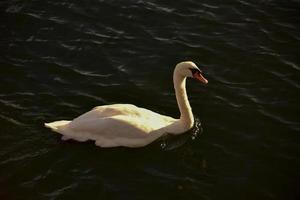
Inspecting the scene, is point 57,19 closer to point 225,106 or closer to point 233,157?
point 225,106

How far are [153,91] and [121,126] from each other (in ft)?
6.76

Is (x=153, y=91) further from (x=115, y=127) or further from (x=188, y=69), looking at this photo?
(x=115, y=127)

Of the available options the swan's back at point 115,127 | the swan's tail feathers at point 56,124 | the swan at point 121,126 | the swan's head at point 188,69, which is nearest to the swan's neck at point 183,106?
the swan at point 121,126

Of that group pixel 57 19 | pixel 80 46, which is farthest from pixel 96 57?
pixel 57 19

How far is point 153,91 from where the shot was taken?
13180 mm

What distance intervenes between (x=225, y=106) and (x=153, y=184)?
310cm

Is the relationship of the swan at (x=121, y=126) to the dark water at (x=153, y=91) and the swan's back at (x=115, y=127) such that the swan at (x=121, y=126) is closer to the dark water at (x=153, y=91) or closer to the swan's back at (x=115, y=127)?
the swan's back at (x=115, y=127)

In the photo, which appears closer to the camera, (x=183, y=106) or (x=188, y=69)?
(x=188, y=69)

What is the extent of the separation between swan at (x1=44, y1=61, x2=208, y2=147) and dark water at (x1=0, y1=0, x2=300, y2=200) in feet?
0.78

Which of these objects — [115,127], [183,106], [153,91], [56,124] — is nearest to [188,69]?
[183,106]

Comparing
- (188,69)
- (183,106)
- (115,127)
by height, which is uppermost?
(188,69)

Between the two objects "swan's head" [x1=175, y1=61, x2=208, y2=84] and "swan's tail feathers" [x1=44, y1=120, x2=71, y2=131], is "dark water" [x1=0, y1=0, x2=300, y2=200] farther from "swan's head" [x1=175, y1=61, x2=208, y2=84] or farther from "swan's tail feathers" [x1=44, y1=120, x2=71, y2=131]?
"swan's head" [x1=175, y1=61, x2=208, y2=84]

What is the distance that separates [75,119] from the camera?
11.7 metres

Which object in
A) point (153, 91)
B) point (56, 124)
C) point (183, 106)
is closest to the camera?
point (56, 124)
